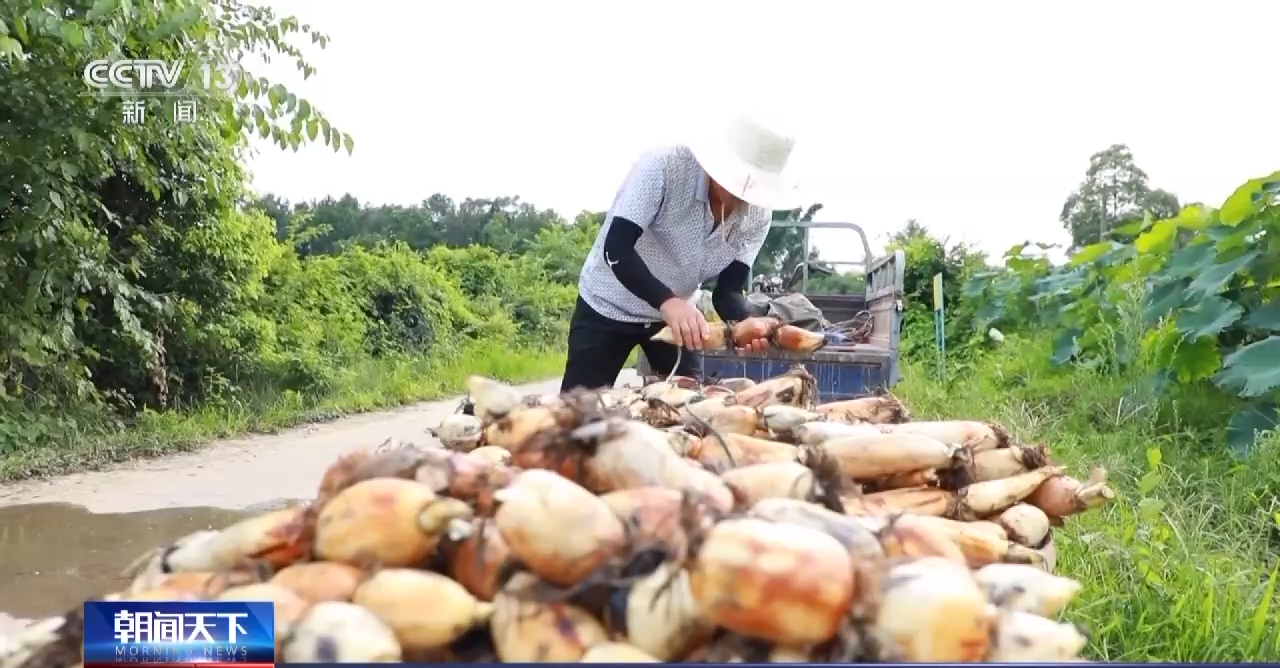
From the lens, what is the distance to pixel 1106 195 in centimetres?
187

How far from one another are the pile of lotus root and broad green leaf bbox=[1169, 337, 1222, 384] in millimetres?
3413

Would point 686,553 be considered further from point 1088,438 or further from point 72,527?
point 1088,438

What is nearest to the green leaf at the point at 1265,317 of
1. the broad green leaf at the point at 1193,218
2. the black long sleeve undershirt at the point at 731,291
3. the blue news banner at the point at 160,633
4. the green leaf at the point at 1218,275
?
the green leaf at the point at 1218,275

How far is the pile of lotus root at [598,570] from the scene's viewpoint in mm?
663

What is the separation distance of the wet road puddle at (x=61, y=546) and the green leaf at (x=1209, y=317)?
3487 mm


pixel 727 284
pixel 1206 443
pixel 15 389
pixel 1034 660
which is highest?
pixel 727 284

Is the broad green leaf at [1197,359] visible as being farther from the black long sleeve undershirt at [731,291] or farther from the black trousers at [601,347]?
the black trousers at [601,347]

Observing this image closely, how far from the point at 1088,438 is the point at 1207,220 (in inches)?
48.4

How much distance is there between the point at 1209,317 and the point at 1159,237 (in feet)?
2.76

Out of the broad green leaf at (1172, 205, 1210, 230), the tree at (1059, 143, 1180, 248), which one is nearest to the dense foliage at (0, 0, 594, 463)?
the tree at (1059, 143, 1180, 248)

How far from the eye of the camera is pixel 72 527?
9.45 feet

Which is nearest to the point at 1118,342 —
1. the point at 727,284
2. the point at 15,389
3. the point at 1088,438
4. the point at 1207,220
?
the point at 1207,220

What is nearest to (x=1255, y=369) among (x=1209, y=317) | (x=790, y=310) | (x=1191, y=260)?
(x=1209, y=317)

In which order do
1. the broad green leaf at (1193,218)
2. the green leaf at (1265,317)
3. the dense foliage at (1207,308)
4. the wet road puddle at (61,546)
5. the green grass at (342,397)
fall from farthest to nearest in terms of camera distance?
1. the broad green leaf at (1193,218)
2. the green leaf at (1265,317)
3. the dense foliage at (1207,308)
4. the wet road puddle at (61,546)
5. the green grass at (342,397)
